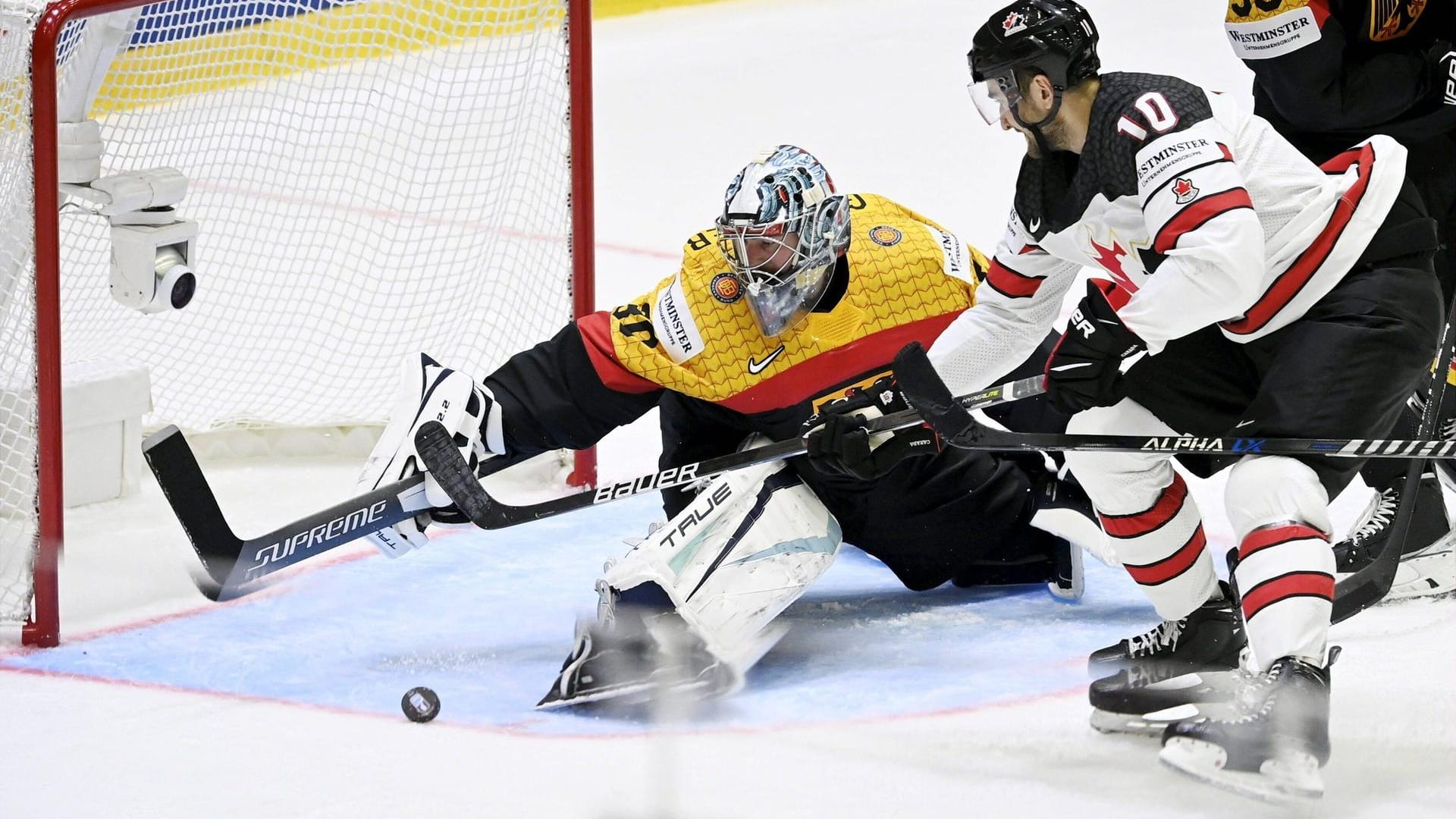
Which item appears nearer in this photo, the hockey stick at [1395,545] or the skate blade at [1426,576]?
the hockey stick at [1395,545]

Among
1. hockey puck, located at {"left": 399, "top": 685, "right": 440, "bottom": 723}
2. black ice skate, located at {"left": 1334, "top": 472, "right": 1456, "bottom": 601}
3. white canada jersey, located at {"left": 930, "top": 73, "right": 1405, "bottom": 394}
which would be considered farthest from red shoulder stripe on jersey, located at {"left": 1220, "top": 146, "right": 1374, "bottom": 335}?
hockey puck, located at {"left": 399, "top": 685, "right": 440, "bottom": 723}

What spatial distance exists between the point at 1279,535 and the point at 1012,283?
0.61 metres

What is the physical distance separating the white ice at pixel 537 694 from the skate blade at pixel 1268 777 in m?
0.02

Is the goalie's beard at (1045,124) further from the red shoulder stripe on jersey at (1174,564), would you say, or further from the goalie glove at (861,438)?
the red shoulder stripe on jersey at (1174,564)

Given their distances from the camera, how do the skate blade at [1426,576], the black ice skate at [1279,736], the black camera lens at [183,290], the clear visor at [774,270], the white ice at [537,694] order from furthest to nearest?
the black camera lens at [183,290] < the skate blade at [1426,576] < the clear visor at [774,270] < the white ice at [537,694] < the black ice skate at [1279,736]

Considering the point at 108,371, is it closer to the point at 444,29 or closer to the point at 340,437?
the point at 340,437

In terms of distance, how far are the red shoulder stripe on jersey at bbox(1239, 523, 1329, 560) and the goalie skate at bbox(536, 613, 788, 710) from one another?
2.82 feet

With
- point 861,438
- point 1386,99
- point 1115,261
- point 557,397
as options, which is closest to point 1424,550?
point 1386,99

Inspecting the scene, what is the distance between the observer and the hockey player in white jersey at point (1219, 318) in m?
2.18

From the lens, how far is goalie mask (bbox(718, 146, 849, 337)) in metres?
2.81

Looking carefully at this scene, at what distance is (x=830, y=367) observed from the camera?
2977 mm

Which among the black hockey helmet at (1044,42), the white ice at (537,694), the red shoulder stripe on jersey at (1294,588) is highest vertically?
the black hockey helmet at (1044,42)

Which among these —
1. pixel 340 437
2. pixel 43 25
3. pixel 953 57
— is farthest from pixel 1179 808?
pixel 953 57

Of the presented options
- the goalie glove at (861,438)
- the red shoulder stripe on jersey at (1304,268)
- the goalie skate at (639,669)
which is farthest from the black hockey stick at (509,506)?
the red shoulder stripe on jersey at (1304,268)
